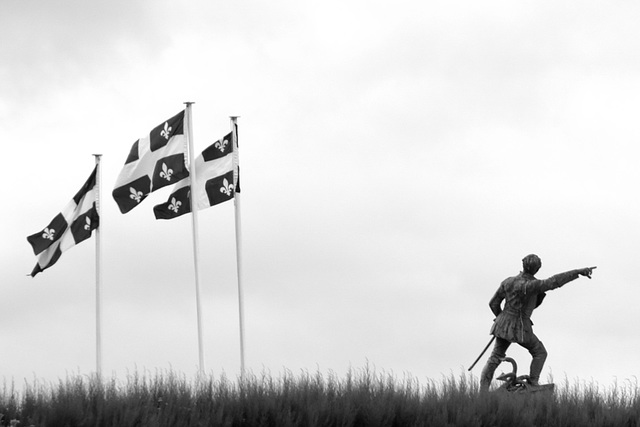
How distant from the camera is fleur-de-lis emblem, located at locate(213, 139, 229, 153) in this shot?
28.9 meters

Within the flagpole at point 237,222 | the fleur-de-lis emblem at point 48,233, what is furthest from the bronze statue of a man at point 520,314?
the fleur-de-lis emblem at point 48,233

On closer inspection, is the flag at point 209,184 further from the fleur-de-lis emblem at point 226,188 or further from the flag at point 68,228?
the flag at point 68,228

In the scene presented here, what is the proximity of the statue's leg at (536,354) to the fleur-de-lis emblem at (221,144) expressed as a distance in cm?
862

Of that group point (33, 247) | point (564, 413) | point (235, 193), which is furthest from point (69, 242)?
point (564, 413)

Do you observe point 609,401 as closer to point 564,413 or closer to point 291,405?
point 564,413

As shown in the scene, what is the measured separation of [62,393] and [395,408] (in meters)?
4.98

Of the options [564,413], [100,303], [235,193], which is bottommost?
[564,413]

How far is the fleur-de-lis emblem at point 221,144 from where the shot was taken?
28.9 meters

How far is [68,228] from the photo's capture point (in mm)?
28672

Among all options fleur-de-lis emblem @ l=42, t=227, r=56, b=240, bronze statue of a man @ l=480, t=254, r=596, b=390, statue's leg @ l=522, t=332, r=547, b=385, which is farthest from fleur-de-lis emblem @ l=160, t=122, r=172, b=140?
statue's leg @ l=522, t=332, r=547, b=385

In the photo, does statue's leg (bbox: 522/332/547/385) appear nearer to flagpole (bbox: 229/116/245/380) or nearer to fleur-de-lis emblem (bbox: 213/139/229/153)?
flagpole (bbox: 229/116/245/380)

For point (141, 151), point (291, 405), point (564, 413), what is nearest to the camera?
point (291, 405)

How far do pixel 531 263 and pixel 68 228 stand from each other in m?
10.4

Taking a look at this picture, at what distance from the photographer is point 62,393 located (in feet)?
65.0
